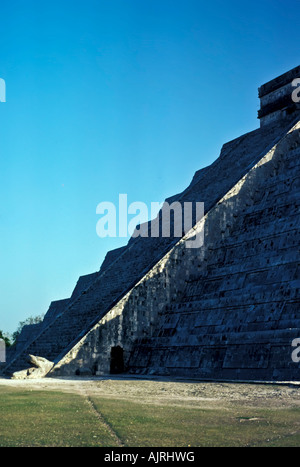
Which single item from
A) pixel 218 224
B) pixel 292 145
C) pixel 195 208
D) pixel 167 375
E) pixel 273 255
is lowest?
pixel 167 375

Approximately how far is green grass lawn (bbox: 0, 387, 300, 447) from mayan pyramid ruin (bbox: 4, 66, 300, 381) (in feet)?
11.9

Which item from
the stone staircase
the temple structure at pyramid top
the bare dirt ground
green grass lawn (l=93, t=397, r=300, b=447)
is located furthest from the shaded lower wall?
the temple structure at pyramid top

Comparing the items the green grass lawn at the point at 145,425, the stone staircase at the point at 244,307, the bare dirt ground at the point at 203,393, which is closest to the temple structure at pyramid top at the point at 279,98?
the stone staircase at the point at 244,307

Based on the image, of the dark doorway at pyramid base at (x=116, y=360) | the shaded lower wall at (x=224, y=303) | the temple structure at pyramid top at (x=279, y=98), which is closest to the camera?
the shaded lower wall at (x=224, y=303)

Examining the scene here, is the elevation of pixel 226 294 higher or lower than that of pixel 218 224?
lower

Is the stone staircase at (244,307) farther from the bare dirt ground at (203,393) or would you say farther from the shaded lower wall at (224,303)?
the bare dirt ground at (203,393)

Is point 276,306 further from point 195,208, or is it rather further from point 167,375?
point 195,208

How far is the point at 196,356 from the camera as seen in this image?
1007 cm

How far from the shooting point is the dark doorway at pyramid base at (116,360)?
475 inches

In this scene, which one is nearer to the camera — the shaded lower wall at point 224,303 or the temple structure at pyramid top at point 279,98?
the shaded lower wall at point 224,303

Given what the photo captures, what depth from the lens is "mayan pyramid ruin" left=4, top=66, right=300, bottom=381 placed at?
30.3 ft

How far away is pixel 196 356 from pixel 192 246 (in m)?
3.70

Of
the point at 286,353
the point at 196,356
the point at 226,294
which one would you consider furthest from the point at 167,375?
the point at 286,353

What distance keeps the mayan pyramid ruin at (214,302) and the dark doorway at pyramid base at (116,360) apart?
0.02 metres
